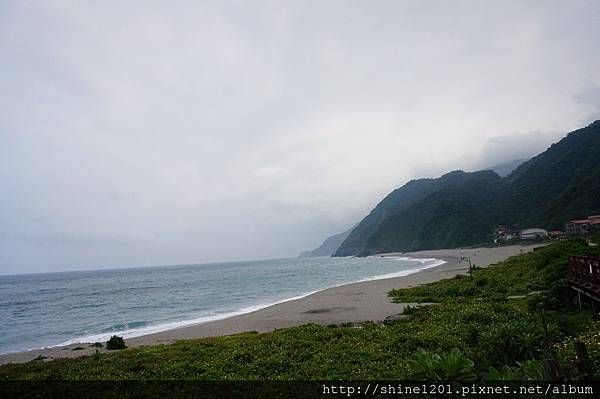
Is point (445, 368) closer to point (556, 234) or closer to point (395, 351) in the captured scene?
point (395, 351)

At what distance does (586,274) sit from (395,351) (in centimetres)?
A: 1046

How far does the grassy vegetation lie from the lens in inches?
379

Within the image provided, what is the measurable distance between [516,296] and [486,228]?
452 feet

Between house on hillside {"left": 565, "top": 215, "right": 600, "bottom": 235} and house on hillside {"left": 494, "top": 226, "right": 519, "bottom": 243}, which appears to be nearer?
house on hillside {"left": 565, "top": 215, "right": 600, "bottom": 235}

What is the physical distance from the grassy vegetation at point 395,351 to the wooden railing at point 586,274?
876 mm

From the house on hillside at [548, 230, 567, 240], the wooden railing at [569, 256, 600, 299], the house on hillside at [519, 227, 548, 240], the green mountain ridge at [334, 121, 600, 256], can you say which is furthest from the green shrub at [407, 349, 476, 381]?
the green mountain ridge at [334, 121, 600, 256]

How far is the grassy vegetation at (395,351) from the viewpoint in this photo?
9.63 meters

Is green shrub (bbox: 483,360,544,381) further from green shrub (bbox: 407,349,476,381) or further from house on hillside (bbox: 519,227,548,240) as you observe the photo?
house on hillside (bbox: 519,227,548,240)

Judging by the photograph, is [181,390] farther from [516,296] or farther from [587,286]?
[516,296]

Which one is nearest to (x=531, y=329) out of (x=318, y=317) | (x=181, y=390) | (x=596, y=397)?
(x=596, y=397)

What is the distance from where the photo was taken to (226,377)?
12.4m

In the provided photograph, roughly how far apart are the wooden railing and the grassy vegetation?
2.88 feet

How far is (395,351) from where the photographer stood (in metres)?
13.7

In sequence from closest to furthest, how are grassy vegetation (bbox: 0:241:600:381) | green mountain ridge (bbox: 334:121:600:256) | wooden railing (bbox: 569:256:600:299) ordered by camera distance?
grassy vegetation (bbox: 0:241:600:381), wooden railing (bbox: 569:256:600:299), green mountain ridge (bbox: 334:121:600:256)
